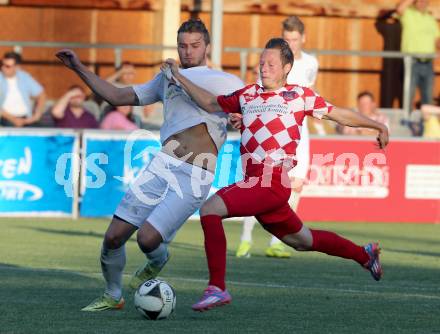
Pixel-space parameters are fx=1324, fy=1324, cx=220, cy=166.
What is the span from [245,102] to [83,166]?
27.0 ft

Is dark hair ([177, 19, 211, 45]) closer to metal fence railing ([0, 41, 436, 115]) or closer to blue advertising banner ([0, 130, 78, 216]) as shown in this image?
blue advertising banner ([0, 130, 78, 216])

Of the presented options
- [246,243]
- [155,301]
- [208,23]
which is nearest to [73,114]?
[208,23]

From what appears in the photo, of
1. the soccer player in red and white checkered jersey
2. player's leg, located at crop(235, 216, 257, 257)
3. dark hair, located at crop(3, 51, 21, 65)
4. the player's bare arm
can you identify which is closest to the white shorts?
the soccer player in red and white checkered jersey

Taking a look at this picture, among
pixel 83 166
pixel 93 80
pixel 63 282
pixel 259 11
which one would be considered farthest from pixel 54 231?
pixel 259 11

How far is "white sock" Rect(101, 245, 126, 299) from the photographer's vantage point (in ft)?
29.3

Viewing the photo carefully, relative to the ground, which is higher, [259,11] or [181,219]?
[259,11]

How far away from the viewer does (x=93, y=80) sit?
29.9 ft

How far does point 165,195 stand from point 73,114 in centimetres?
913

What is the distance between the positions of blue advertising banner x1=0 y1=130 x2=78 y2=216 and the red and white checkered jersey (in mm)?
8109

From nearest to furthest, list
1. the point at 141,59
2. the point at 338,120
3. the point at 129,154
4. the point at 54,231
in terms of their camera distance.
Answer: the point at 338,120
the point at 54,231
the point at 129,154
the point at 141,59

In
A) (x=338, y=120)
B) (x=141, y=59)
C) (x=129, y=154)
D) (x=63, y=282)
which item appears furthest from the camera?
(x=141, y=59)

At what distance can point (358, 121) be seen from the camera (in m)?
8.84

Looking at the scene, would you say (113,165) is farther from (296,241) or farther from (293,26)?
(296,241)

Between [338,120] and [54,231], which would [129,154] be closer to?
[54,231]
